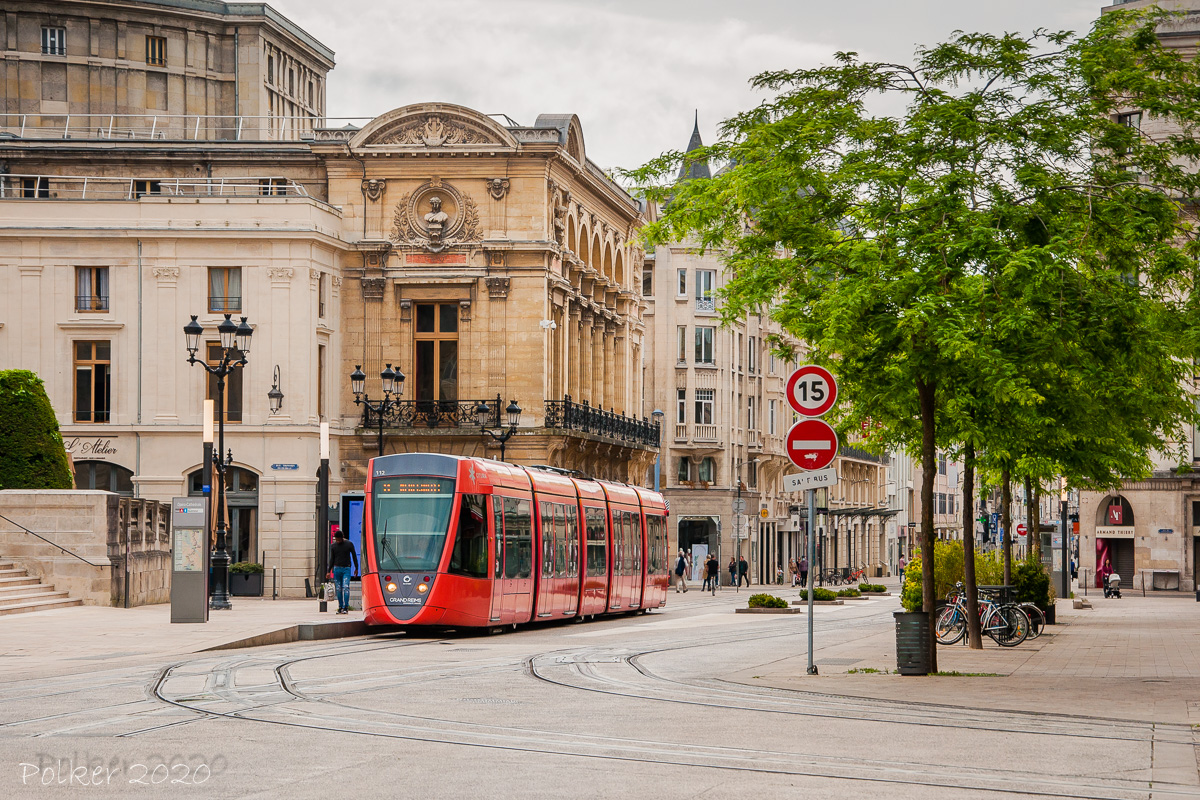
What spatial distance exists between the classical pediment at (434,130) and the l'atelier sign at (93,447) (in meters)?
12.8

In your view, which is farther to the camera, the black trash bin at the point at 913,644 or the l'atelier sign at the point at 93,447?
the l'atelier sign at the point at 93,447

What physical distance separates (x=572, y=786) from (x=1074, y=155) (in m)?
12.0

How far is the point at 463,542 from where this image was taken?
92.0ft

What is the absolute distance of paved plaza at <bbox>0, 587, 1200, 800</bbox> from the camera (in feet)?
35.2

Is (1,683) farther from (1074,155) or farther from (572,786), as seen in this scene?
(1074,155)

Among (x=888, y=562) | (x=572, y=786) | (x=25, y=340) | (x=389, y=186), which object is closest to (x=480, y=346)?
(x=389, y=186)

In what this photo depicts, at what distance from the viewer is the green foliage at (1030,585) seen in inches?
1353

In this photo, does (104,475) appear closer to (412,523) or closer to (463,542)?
(412,523)

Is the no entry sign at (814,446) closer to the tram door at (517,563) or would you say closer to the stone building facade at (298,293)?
the tram door at (517,563)

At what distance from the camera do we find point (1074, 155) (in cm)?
1964

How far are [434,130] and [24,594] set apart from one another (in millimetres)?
28007

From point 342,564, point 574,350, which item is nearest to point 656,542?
point 342,564

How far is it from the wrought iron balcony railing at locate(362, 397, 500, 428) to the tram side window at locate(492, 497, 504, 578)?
27733mm

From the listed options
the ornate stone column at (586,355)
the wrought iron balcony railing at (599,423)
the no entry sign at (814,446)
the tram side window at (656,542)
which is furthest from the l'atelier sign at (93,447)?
the no entry sign at (814,446)
